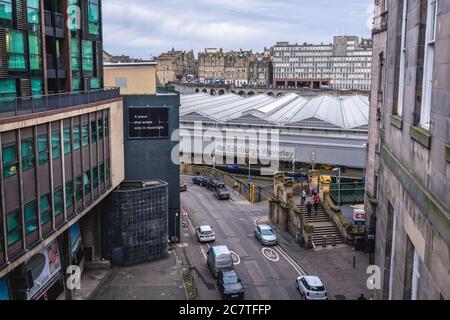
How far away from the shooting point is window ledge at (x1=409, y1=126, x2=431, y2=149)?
10398 mm

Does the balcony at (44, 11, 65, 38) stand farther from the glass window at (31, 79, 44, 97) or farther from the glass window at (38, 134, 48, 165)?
the glass window at (38, 134, 48, 165)

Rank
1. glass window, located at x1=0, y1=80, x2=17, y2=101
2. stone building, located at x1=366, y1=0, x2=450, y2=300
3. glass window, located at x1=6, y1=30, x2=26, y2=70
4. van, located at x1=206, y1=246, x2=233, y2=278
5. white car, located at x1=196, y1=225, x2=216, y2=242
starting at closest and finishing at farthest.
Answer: stone building, located at x1=366, y1=0, x2=450, y2=300 → glass window, located at x1=6, y1=30, x2=26, y2=70 → glass window, located at x1=0, y1=80, x2=17, y2=101 → van, located at x1=206, y1=246, x2=233, y2=278 → white car, located at x1=196, y1=225, x2=216, y2=242

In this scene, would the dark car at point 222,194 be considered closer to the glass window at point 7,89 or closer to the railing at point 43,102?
the railing at point 43,102

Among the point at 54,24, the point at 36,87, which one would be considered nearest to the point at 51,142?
the point at 36,87

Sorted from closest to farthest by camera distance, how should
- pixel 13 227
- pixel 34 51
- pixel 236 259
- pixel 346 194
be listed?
pixel 13 227
pixel 34 51
pixel 236 259
pixel 346 194

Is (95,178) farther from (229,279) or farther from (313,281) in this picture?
(313,281)

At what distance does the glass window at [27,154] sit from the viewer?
20.2 metres

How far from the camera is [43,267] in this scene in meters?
24.5

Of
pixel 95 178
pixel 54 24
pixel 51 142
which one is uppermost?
pixel 54 24

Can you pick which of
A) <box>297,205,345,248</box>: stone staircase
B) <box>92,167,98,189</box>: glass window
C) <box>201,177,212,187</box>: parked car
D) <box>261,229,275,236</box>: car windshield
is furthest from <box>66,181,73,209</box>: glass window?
<box>201,177,212,187</box>: parked car

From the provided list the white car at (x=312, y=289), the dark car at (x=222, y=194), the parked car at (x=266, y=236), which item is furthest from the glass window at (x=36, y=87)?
the dark car at (x=222, y=194)

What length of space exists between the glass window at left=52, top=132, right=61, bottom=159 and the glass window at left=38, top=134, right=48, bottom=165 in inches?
32.6

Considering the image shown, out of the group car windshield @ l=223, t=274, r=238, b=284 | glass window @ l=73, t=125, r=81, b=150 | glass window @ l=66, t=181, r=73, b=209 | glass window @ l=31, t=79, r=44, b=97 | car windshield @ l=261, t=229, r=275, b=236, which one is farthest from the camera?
car windshield @ l=261, t=229, r=275, b=236

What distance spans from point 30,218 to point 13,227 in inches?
57.2
